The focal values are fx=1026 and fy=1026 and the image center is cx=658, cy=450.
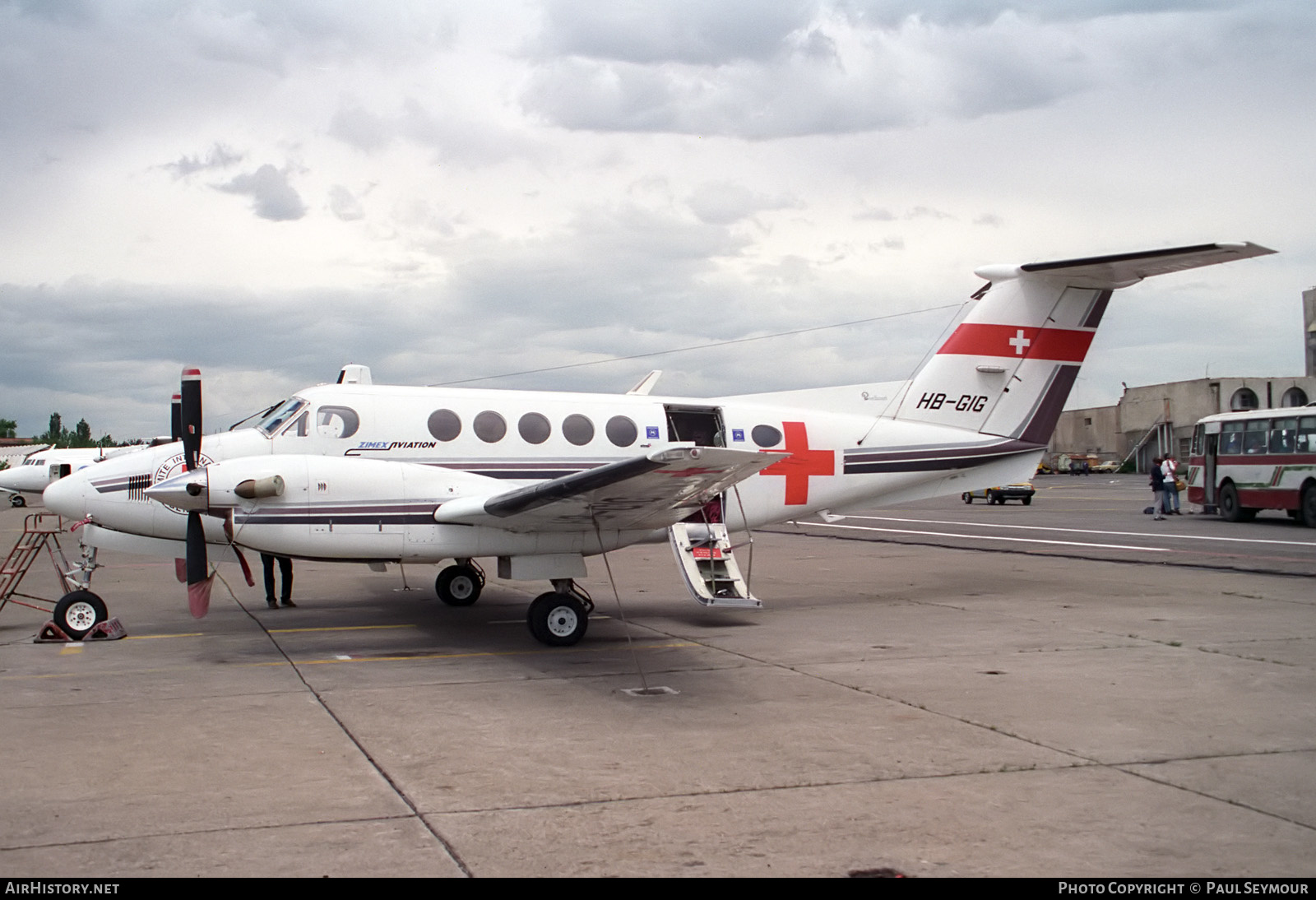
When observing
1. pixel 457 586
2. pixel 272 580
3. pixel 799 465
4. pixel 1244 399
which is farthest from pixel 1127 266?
pixel 1244 399

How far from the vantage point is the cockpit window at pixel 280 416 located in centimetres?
1178

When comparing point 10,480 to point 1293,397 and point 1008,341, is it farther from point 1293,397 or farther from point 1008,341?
point 1293,397

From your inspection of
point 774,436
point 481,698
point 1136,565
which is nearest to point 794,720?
point 481,698

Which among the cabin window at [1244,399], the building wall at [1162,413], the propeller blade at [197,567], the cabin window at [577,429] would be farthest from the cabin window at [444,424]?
the cabin window at [1244,399]

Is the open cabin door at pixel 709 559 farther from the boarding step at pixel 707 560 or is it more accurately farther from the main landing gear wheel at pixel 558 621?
the main landing gear wheel at pixel 558 621

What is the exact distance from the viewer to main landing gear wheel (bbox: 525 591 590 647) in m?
11.1

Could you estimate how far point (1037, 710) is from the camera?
7688 millimetres

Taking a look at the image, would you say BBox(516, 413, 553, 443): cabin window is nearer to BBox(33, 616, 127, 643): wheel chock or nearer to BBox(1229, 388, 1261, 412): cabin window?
BBox(33, 616, 127, 643): wheel chock

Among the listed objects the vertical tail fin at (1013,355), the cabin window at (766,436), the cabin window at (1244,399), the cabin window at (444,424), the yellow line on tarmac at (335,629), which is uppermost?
the cabin window at (1244,399)

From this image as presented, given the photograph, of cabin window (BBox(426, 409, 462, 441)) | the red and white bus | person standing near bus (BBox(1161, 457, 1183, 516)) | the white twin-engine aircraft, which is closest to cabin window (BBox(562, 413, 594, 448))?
the white twin-engine aircraft

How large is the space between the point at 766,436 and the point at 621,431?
2.04 m

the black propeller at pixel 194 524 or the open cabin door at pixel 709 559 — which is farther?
the open cabin door at pixel 709 559

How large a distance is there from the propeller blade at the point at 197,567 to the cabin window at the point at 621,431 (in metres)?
4.84

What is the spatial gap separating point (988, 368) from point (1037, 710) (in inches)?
322
